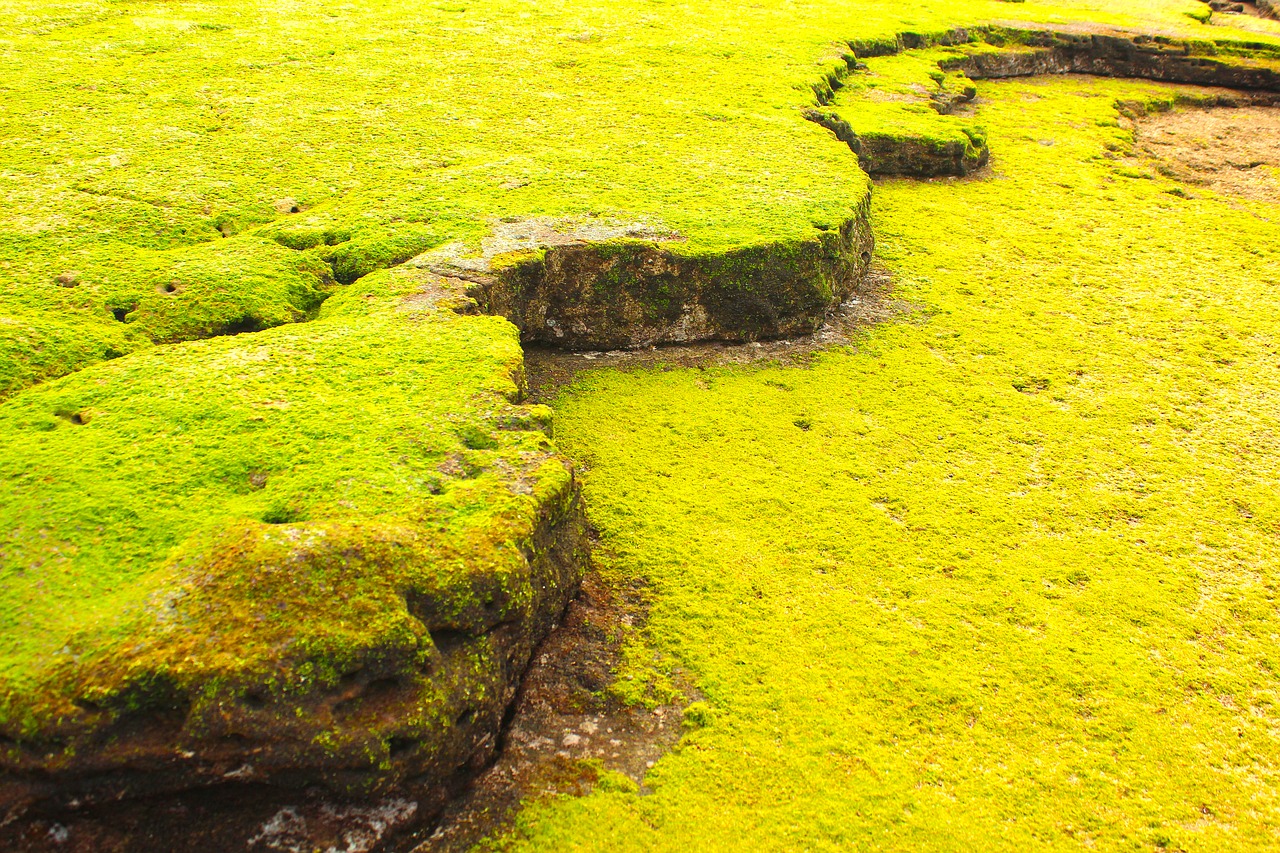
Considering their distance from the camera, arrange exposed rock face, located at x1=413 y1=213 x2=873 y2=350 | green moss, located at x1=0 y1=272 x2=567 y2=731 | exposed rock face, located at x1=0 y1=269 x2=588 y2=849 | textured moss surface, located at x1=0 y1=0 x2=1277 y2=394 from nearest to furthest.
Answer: exposed rock face, located at x1=0 y1=269 x2=588 y2=849, green moss, located at x1=0 y1=272 x2=567 y2=731, textured moss surface, located at x1=0 y1=0 x2=1277 y2=394, exposed rock face, located at x1=413 y1=213 x2=873 y2=350

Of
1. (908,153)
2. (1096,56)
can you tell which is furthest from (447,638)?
(1096,56)

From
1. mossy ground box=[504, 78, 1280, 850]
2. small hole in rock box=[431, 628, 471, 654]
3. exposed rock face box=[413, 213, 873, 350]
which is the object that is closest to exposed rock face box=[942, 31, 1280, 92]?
mossy ground box=[504, 78, 1280, 850]

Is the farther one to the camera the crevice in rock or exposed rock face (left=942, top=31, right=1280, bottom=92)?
exposed rock face (left=942, top=31, right=1280, bottom=92)

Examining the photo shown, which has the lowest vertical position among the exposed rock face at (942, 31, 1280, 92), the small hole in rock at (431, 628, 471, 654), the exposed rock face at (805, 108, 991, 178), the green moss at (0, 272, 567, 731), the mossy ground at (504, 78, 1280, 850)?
the mossy ground at (504, 78, 1280, 850)

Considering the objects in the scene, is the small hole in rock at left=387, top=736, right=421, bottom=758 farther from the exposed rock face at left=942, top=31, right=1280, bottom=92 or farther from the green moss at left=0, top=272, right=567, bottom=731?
the exposed rock face at left=942, top=31, right=1280, bottom=92

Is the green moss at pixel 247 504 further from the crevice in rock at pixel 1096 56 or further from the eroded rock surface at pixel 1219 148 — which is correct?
the crevice in rock at pixel 1096 56

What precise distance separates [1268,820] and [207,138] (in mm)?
10728

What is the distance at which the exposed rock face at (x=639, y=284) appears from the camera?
7.48m

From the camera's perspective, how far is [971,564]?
611 centimetres

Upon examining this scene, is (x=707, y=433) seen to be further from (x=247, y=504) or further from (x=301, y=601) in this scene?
(x=301, y=601)

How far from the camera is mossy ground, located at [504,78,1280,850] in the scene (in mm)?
4613

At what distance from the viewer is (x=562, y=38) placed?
13625 mm

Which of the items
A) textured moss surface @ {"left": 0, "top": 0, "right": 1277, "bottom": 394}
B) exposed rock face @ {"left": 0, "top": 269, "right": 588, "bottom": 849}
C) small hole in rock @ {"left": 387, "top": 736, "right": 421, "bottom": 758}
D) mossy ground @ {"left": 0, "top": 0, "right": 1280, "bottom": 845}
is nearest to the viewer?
exposed rock face @ {"left": 0, "top": 269, "right": 588, "bottom": 849}

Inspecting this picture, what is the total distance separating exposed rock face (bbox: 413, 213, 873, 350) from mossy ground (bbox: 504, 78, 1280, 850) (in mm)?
559
